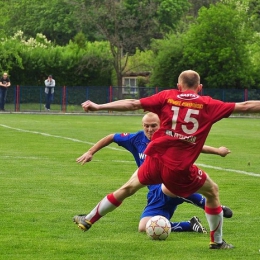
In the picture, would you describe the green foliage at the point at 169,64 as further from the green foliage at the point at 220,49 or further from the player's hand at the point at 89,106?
the player's hand at the point at 89,106

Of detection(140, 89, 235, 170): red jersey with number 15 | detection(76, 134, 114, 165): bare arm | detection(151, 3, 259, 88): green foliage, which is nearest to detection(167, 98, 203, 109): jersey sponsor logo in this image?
detection(140, 89, 235, 170): red jersey with number 15

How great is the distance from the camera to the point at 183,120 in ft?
26.4

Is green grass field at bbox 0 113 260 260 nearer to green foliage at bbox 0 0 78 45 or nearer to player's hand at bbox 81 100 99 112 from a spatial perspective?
player's hand at bbox 81 100 99 112

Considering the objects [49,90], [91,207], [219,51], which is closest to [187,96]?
[91,207]

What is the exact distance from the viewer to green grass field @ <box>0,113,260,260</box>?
8.27 m

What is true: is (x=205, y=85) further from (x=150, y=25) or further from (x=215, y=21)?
(x=150, y=25)

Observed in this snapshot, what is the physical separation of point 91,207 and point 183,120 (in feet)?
11.3

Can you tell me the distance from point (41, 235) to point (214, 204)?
1.84 m

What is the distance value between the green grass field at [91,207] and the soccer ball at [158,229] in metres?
0.08

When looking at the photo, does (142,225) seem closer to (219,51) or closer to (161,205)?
(161,205)

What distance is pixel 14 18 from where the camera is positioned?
9700cm

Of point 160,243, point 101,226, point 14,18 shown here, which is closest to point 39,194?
point 101,226

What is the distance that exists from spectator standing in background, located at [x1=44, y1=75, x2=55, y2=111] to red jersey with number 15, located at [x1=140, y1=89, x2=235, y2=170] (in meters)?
41.9

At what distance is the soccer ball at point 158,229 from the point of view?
29.3 feet
